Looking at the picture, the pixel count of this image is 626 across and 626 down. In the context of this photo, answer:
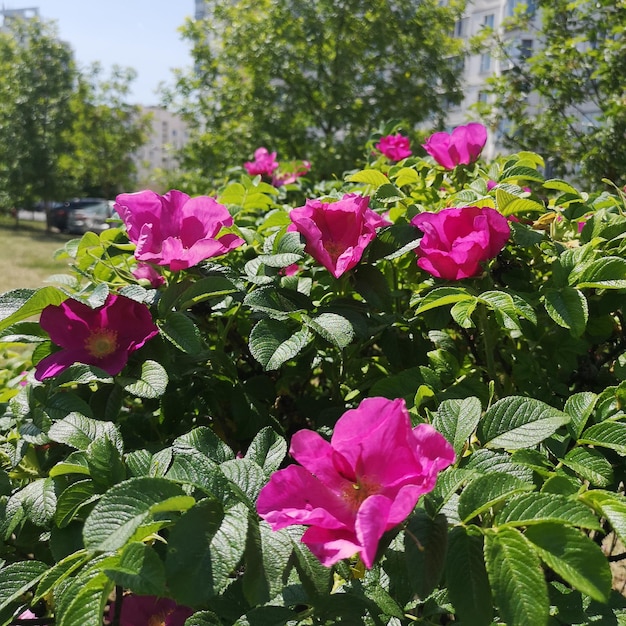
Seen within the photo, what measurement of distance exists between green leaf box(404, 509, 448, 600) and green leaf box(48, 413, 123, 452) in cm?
41

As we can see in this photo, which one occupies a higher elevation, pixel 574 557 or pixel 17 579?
pixel 574 557

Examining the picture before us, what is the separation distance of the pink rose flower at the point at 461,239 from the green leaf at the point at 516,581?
0.48 m

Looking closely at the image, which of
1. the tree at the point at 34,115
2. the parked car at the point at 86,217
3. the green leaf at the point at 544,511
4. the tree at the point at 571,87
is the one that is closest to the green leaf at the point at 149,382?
the green leaf at the point at 544,511

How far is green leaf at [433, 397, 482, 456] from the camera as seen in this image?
0.71m

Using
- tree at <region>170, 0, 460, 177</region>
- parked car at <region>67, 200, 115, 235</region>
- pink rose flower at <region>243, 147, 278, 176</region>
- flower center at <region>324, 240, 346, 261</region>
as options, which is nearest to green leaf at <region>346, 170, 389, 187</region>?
flower center at <region>324, 240, 346, 261</region>

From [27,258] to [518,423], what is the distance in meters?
13.3

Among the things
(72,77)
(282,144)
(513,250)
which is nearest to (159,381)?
(513,250)

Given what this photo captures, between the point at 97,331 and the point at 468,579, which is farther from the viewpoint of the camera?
the point at 97,331

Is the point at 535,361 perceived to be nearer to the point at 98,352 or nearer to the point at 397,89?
the point at 98,352

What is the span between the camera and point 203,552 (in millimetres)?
595

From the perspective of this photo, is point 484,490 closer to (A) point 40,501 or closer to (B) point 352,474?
(B) point 352,474

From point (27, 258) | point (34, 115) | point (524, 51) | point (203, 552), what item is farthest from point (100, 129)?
point (203, 552)

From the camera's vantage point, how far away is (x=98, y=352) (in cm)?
99

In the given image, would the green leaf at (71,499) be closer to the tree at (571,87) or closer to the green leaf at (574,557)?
the green leaf at (574,557)
